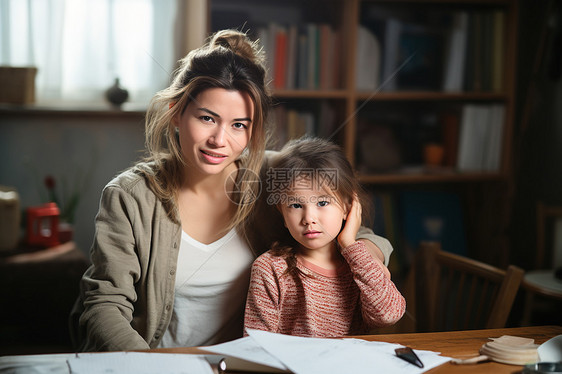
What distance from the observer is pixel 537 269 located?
1.79 metres

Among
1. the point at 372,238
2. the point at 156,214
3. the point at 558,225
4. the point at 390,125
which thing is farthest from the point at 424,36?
the point at 156,214

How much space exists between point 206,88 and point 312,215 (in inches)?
9.8

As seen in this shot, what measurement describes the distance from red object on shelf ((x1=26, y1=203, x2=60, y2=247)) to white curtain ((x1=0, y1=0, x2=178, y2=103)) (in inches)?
11.0

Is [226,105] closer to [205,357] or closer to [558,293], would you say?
[205,357]

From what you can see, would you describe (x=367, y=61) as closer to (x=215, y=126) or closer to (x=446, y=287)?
(x=446, y=287)

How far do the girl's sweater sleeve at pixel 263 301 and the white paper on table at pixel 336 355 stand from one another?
0.08 meters

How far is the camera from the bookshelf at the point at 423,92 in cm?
155

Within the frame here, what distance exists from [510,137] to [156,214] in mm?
1278

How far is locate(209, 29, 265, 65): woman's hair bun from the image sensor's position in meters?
0.87

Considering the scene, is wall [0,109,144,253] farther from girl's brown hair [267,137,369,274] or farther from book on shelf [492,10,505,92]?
book on shelf [492,10,505,92]

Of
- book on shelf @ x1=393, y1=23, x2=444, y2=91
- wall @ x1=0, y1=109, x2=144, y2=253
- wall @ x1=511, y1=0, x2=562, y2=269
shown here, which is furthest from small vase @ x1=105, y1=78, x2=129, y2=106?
wall @ x1=511, y1=0, x2=562, y2=269

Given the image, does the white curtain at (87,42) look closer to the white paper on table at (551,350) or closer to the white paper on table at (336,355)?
the white paper on table at (336,355)

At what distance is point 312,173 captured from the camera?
0.84 m

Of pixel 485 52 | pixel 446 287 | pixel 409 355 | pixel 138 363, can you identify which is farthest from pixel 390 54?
pixel 138 363
